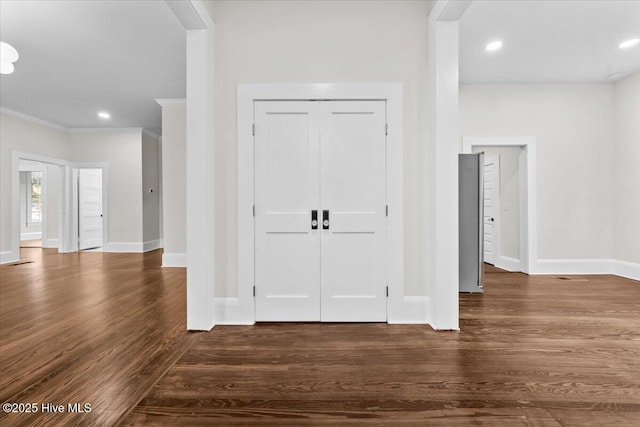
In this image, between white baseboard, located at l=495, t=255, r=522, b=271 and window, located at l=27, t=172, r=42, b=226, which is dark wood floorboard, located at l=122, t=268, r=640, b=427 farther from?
window, located at l=27, t=172, r=42, b=226

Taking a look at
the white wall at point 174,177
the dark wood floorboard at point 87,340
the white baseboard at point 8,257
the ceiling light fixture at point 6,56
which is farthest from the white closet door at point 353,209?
the white baseboard at point 8,257

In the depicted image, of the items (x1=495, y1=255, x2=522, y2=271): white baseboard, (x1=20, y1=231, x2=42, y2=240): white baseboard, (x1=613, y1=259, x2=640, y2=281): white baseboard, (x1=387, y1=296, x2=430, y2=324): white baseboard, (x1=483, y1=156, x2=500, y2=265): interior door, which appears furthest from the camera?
(x1=20, y1=231, x2=42, y2=240): white baseboard

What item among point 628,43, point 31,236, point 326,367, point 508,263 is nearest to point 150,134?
point 31,236

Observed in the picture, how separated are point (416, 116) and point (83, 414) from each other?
3.24m

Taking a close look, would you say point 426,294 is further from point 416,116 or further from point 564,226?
point 564,226

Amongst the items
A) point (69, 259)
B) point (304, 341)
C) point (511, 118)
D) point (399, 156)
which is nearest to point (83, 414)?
point (304, 341)

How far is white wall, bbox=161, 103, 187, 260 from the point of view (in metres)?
6.22

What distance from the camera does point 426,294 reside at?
3125 mm

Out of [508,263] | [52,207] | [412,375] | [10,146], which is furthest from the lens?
[52,207]

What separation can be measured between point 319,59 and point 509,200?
4.51 metres

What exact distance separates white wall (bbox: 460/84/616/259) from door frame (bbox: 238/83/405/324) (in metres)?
2.78

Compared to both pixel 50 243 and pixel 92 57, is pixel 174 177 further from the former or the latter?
pixel 50 243

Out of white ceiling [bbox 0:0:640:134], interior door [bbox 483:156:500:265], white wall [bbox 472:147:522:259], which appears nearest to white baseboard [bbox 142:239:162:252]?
white ceiling [bbox 0:0:640:134]

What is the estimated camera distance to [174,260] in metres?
6.23
